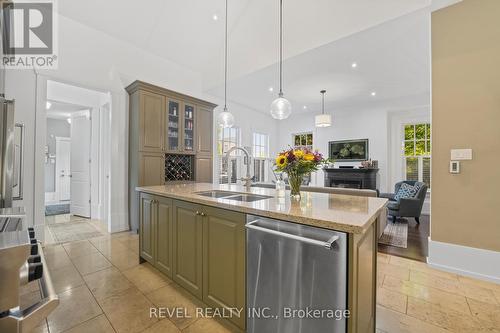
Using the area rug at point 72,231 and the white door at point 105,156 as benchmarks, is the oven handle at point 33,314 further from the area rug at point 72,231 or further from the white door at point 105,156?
the white door at point 105,156

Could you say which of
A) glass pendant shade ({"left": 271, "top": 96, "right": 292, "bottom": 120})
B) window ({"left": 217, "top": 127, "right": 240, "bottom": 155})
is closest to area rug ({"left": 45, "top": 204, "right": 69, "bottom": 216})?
window ({"left": 217, "top": 127, "right": 240, "bottom": 155})

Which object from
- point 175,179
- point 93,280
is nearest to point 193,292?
point 93,280

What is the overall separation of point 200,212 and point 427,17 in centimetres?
395

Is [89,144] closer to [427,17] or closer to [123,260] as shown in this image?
[123,260]

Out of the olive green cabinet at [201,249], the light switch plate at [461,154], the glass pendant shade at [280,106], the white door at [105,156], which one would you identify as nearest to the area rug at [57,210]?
the white door at [105,156]

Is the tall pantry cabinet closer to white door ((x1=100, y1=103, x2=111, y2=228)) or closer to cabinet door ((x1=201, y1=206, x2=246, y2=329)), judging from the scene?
white door ((x1=100, y1=103, x2=111, y2=228))

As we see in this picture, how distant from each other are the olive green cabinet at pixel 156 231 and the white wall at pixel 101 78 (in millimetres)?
1738

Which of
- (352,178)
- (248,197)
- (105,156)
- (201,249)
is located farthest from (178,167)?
(352,178)

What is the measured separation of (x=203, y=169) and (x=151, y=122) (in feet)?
4.65

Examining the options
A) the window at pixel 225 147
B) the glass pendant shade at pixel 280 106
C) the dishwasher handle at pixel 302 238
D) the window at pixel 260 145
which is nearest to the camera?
the dishwasher handle at pixel 302 238

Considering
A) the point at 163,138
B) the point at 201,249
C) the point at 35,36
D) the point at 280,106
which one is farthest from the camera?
the point at 163,138

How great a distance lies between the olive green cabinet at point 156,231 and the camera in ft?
7.01

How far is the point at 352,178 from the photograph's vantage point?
20.5 feet

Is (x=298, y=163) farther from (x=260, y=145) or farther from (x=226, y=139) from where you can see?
(x=260, y=145)
